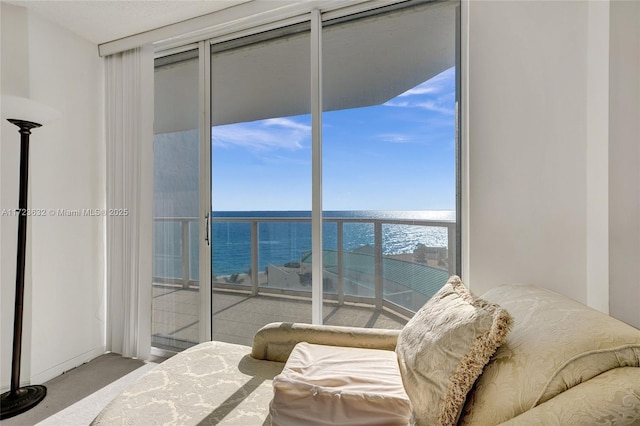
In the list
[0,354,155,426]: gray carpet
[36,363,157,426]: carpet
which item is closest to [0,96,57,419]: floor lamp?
[0,354,155,426]: gray carpet

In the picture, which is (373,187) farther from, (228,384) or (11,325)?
(11,325)

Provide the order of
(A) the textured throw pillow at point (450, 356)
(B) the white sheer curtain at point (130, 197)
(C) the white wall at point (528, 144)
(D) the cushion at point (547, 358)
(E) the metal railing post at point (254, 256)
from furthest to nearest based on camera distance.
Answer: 1. (B) the white sheer curtain at point (130, 197)
2. (E) the metal railing post at point (254, 256)
3. (C) the white wall at point (528, 144)
4. (A) the textured throw pillow at point (450, 356)
5. (D) the cushion at point (547, 358)

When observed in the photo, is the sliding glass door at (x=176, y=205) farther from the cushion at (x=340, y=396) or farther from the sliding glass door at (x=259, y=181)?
the cushion at (x=340, y=396)

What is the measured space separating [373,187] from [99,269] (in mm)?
2355

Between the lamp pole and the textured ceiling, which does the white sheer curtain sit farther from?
the lamp pole

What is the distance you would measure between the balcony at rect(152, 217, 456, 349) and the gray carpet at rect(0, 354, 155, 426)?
326 millimetres

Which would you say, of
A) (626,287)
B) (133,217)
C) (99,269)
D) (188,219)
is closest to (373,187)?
(626,287)

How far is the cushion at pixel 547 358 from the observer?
0.68 meters

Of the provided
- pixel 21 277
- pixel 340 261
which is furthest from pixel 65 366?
pixel 340 261

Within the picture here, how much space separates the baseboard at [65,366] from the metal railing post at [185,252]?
3.02 ft

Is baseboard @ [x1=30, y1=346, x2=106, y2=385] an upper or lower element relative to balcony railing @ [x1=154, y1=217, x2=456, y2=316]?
lower

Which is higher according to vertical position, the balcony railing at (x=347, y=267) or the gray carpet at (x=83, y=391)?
the balcony railing at (x=347, y=267)

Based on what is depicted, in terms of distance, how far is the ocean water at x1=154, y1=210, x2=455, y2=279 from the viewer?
2.00 m

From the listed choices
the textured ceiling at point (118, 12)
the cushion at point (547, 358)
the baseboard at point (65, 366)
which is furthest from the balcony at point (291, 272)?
the textured ceiling at point (118, 12)
